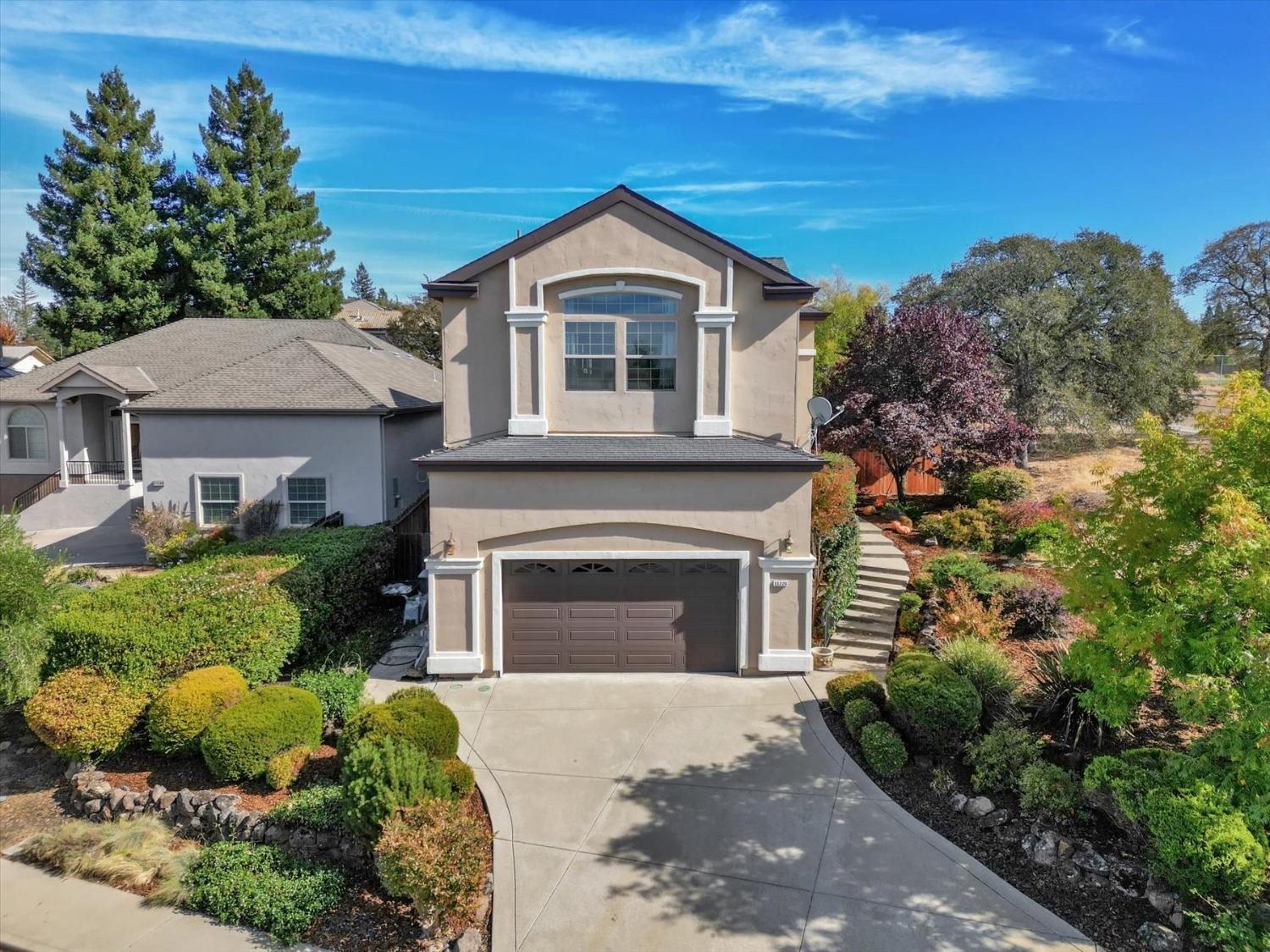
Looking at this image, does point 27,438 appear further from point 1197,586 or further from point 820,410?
point 1197,586

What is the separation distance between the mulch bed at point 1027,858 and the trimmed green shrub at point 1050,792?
15 centimetres

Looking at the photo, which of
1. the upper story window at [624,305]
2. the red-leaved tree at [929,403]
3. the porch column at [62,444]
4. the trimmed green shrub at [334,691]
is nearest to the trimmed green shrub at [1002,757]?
the trimmed green shrub at [334,691]

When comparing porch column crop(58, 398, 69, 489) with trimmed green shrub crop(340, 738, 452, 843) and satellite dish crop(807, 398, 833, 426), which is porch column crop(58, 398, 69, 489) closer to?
trimmed green shrub crop(340, 738, 452, 843)

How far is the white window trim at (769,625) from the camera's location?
12.9 metres

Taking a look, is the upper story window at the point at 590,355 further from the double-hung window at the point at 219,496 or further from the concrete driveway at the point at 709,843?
the double-hung window at the point at 219,496

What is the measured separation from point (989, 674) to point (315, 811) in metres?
9.49

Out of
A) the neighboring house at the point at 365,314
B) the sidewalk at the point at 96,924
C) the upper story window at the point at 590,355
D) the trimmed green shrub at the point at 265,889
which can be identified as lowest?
the sidewalk at the point at 96,924

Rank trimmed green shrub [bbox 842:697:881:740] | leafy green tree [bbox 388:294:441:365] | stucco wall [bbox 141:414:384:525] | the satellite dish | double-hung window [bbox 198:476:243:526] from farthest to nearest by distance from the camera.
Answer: leafy green tree [bbox 388:294:441:365]
double-hung window [bbox 198:476:243:526]
stucco wall [bbox 141:414:384:525]
the satellite dish
trimmed green shrub [bbox 842:697:881:740]

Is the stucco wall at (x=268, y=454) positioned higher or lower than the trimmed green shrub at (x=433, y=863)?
higher

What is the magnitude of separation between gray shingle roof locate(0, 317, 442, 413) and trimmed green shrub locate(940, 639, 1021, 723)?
1471cm

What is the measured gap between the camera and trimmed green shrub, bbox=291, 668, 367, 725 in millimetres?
10742

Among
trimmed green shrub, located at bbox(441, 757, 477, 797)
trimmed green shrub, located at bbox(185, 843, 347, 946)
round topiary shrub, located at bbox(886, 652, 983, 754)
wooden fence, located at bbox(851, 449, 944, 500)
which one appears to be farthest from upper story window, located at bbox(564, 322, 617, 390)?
wooden fence, located at bbox(851, 449, 944, 500)

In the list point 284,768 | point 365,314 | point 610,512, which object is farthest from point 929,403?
point 365,314

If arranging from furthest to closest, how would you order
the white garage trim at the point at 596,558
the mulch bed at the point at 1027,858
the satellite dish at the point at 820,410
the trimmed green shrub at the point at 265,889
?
the satellite dish at the point at 820,410 → the white garage trim at the point at 596,558 → the trimmed green shrub at the point at 265,889 → the mulch bed at the point at 1027,858
